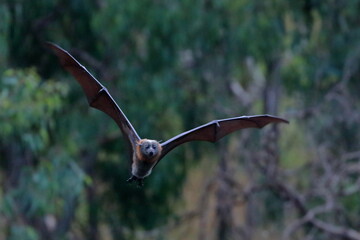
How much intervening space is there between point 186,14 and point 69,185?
358 cm

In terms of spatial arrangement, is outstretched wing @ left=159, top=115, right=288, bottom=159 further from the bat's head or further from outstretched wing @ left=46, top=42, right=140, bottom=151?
outstretched wing @ left=46, top=42, right=140, bottom=151

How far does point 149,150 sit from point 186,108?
9.40m

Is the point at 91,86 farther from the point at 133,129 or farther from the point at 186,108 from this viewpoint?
the point at 186,108

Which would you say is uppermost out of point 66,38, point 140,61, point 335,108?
point 66,38

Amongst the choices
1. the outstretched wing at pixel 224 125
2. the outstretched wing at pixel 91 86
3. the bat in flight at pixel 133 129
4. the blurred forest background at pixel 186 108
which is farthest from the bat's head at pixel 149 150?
the blurred forest background at pixel 186 108

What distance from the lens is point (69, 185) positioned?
14.3m

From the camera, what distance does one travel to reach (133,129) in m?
7.73

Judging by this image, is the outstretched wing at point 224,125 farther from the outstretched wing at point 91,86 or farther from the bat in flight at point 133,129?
the outstretched wing at point 91,86

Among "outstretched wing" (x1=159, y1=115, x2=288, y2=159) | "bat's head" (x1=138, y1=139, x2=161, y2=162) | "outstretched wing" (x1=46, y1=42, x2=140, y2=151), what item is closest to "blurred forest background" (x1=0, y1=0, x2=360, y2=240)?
"outstretched wing" (x1=46, y1=42, x2=140, y2=151)

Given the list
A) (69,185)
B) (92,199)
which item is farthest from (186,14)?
(92,199)

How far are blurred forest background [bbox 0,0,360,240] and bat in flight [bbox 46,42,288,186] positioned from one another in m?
5.67

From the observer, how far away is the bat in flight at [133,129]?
25.3 ft

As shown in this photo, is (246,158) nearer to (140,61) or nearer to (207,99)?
(207,99)

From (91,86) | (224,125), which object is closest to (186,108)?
(224,125)
